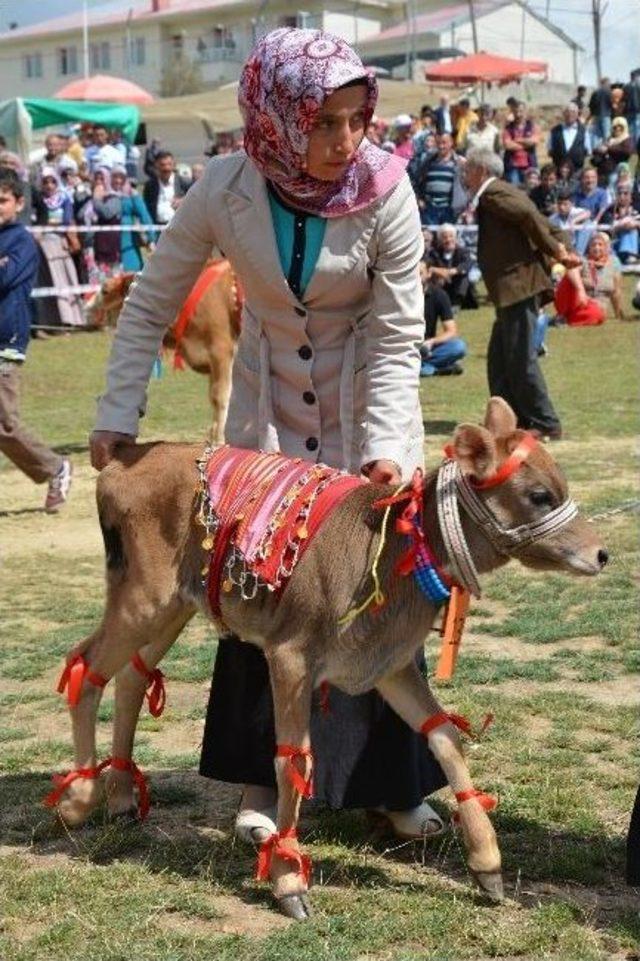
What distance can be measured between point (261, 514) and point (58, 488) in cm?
638

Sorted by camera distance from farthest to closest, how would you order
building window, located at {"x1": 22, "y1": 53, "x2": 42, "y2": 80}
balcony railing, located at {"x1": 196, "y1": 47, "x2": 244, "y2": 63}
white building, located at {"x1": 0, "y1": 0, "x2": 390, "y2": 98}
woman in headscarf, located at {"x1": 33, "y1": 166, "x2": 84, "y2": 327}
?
building window, located at {"x1": 22, "y1": 53, "x2": 42, "y2": 80}, balcony railing, located at {"x1": 196, "y1": 47, "x2": 244, "y2": 63}, white building, located at {"x1": 0, "y1": 0, "x2": 390, "y2": 98}, woman in headscarf, located at {"x1": 33, "y1": 166, "x2": 84, "y2": 327}

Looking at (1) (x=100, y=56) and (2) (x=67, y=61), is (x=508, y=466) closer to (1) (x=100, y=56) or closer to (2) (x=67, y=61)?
(1) (x=100, y=56)

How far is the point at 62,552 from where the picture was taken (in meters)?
9.48

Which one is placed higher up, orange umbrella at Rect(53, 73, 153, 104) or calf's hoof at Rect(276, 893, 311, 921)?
orange umbrella at Rect(53, 73, 153, 104)

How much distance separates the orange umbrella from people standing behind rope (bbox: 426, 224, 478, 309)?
18646 millimetres

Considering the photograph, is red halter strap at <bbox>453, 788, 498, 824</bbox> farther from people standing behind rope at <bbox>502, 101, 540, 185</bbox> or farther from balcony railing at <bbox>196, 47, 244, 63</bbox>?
balcony railing at <bbox>196, 47, 244, 63</bbox>

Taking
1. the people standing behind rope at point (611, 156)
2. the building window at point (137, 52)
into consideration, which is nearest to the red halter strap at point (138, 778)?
the people standing behind rope at point (611, 156)

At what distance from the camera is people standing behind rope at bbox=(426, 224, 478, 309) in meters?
21.6

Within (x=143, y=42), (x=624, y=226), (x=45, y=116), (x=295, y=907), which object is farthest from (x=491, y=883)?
(x=143, y=42)

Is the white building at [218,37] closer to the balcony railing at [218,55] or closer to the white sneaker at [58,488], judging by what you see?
→ the balcony railing at [218,55]

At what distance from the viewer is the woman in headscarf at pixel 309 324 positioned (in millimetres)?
4305

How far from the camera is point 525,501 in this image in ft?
13.6

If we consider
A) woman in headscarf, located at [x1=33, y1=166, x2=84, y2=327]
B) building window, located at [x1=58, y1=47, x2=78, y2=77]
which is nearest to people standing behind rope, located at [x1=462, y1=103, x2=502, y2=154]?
woman in headscarf, located at [x1=33, y1=166, x2=84, y2=327]

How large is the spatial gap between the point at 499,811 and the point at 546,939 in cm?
103
